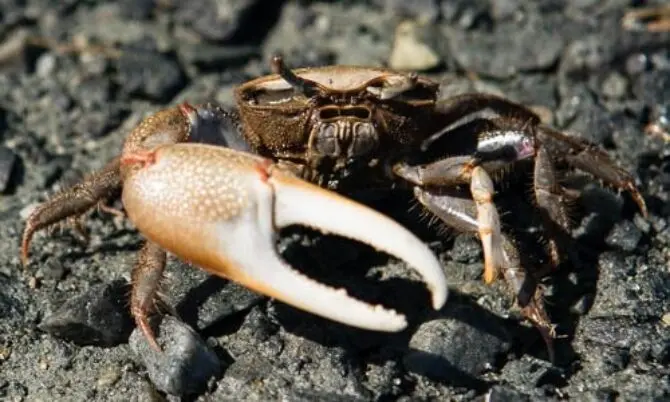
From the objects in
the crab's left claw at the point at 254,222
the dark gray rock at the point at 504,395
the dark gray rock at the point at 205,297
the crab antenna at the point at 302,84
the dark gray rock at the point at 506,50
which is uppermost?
the crab antenna at the point at 302,84

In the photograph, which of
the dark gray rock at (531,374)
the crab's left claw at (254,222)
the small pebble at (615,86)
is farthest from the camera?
the small pebble at (615,86)

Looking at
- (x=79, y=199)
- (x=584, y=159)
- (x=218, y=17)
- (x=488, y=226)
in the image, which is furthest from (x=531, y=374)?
(x=218, y=17)

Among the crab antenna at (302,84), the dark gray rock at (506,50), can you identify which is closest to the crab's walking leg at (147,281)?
the crab antenna at (302,84)

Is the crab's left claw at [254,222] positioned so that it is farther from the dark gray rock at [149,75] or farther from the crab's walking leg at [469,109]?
the dark gray rock at [149,75]

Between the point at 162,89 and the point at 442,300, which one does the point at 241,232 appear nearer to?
the point at 442,300

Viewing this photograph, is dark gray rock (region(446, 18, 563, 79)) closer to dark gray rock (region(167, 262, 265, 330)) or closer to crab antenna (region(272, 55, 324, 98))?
crab antenna (region(272, 55, 324, 98))

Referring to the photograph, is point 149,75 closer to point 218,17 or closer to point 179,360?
point 218,17

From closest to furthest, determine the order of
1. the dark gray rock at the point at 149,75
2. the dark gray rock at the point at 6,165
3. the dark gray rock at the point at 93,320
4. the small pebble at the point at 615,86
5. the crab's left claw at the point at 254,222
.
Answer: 1. the crab's left claw at the point at 254,222
2. the dark gray rock at the point at 93,320
3. the dark gray rock at the point at 6,165
4. the small pebble at the point at 615,86
5. the dark gray rock at the point at 149,75
